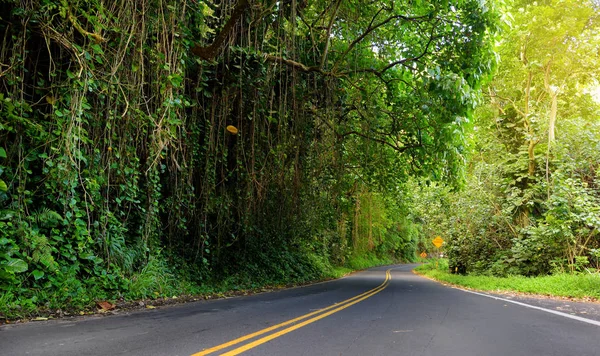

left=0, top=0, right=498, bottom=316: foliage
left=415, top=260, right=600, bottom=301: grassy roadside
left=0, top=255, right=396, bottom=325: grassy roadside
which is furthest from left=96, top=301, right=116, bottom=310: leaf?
left=415, top=260, right=600, bottom=301: grassy roadside

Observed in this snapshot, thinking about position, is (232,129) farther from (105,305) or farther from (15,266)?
(15,266)

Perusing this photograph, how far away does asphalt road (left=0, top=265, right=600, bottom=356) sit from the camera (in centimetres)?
417

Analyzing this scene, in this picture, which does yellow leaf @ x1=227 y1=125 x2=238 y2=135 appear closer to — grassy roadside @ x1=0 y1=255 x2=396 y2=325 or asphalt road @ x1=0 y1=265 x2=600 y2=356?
grassy roadside @ x1=0 y1=255 x2=396 y2=325

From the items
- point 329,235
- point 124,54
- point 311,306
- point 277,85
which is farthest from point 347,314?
point 329,235

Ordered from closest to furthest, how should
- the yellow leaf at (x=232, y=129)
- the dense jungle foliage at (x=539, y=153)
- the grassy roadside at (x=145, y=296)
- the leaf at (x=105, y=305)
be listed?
1. the grassy roadside at (x=145, y=296)
2. the leaf at (x=105, y=305)
3. the yellow leaf at (x=232, y=129)
4. the dense jungle foliage at (x=539, y=153)

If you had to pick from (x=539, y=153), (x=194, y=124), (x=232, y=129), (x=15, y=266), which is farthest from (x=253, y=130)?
(x=539, y=153)

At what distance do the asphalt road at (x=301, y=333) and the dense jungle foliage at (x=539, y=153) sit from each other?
789cm

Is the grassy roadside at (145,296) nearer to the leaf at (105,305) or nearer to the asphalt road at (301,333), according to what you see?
the leaf at (105,305)

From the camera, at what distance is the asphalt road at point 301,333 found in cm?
417

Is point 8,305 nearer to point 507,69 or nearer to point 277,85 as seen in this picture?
point 277,85

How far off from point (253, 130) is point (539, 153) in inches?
520

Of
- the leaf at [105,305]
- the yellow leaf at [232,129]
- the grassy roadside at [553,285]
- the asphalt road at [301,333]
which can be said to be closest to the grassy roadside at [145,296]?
the leaf at [105,305]

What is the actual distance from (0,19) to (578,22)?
16.5m

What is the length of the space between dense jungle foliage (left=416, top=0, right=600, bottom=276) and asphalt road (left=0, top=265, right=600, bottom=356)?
7892 mm
